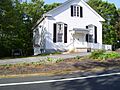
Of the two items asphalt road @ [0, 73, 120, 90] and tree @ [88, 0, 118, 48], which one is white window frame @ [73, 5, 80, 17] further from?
asphalt road @ [0, 73, 120, 90]

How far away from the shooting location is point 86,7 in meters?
44.9

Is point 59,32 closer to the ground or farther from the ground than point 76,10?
closer to the ground

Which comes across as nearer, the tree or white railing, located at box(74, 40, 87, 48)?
white railing, located at box(74, 40, 87, 48)

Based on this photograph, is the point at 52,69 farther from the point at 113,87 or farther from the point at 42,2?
the point at 42,2

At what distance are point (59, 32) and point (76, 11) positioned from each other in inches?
173

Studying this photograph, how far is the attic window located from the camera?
43719 mm

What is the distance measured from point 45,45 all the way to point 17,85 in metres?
31.2

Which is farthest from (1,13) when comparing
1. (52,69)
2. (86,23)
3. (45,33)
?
Answer: (52,69)

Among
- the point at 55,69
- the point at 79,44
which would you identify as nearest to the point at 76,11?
the point at 79,44

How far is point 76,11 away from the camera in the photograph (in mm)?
44000

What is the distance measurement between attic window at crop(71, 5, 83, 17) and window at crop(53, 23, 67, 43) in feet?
7.61

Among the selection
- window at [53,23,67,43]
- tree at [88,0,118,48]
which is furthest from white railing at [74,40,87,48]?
tree at [88,0,118,48]

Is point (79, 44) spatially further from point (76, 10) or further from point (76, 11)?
point (76, 10)

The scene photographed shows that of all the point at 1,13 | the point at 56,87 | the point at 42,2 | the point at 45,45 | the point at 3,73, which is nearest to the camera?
the point at 56,87
